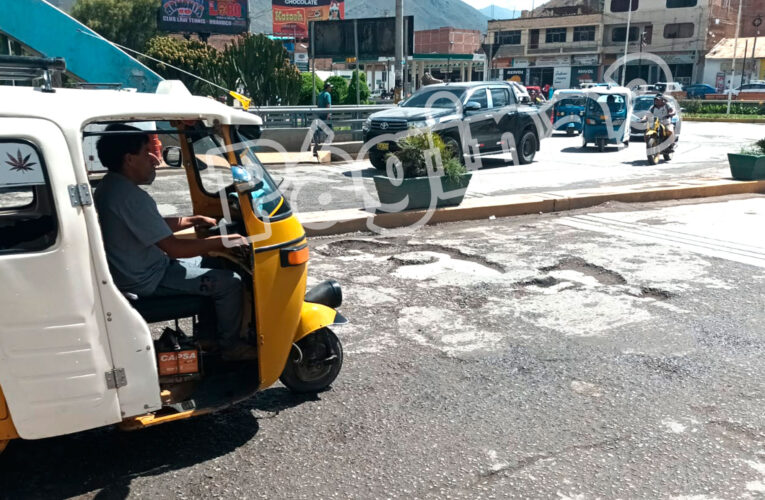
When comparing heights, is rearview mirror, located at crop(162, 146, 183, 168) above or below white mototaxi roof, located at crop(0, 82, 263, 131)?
below

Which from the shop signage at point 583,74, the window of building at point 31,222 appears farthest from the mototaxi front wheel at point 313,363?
the shop signage at point 583,74

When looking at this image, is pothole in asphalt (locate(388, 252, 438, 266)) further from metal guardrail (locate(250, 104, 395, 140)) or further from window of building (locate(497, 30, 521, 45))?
window of building (locate(497, 30, 521, 45))

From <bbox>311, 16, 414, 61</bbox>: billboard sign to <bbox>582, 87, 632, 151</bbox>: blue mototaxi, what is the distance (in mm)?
7912

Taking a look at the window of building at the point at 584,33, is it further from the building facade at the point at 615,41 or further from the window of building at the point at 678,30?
the window of building at the point at 678,30

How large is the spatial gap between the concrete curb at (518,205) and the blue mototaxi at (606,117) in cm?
696

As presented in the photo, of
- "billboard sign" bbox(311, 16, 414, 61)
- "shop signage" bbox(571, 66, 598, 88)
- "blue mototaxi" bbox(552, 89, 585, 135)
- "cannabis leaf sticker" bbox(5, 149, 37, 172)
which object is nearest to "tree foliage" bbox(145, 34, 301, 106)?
"billboard sign" bbox(311, 16, 414, 61)

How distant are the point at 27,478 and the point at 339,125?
15.7 m

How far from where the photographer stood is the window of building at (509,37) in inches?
3066

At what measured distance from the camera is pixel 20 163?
12.0ft

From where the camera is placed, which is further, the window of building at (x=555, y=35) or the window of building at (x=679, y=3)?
Result: the window of building at (x=555, y=35)

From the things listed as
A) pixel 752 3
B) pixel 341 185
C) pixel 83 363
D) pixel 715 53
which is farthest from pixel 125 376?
pixel 752 3

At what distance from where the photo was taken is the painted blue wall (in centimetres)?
1007

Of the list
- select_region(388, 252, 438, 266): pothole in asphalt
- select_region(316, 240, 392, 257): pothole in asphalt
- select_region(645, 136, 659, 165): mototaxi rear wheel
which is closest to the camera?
select_region(388, 252, 438, 266): pothole in asphalt

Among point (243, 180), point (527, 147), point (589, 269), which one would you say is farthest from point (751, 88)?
point (243, 180)
